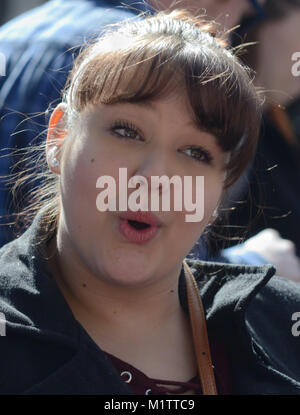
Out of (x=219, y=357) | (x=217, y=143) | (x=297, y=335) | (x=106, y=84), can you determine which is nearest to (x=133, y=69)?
(x=106, y=84)

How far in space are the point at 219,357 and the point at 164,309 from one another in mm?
171

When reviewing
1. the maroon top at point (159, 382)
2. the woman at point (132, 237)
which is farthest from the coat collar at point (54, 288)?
the maroon top at point (159, 382)

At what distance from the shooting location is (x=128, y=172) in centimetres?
146

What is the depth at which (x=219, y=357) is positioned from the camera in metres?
1.67

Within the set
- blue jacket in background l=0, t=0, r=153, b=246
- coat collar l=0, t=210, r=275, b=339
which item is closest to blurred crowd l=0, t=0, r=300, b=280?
blue jacket in background l=0, t=0, r=153, b=246

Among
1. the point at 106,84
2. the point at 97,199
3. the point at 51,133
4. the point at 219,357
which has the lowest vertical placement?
the point at 219,357

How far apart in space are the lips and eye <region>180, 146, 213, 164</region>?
0.18 meters

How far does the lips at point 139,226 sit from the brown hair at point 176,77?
0.80 feet

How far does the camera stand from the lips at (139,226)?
4.78 ft

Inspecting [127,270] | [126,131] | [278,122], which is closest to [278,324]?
[127,270]

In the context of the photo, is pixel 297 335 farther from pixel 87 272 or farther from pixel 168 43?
pixel 168 43

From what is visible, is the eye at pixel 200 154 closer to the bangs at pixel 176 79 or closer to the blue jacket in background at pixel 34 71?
the bangs at pixel 176 79

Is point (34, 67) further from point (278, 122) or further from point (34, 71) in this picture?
point (278, 122)

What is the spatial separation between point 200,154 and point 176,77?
7.2 inches
